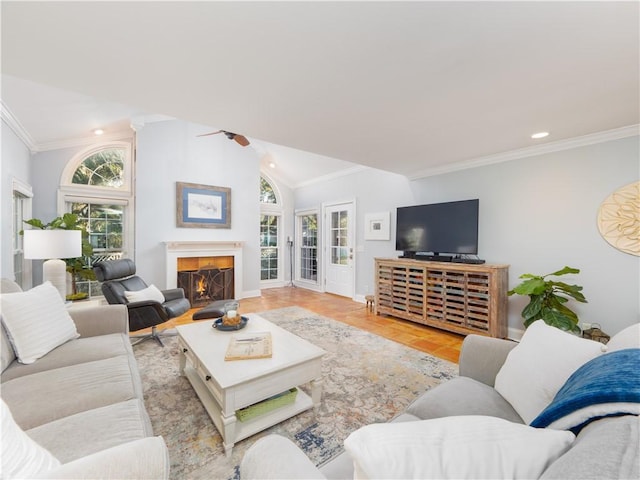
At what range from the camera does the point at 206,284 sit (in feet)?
16.2

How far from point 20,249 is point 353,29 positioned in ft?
15.1

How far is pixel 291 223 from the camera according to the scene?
22.8ft

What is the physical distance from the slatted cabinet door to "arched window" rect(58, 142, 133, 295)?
450 cm

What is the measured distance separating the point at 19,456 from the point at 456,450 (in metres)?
1.06

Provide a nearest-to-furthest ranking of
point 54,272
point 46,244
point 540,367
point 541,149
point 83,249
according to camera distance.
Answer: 1. point 540,367
2. point 46,244
3. point 54,272
4. point 541,149
5. point 83,249

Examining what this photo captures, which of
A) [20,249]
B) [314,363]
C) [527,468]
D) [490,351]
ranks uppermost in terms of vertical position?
[20,249]

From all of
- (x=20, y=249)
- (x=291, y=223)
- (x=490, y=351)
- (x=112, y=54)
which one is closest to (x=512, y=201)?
(x=490, y=351)

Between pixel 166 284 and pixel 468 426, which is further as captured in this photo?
pixel 166 284

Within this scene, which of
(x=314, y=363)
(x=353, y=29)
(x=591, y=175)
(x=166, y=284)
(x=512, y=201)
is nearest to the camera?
(x=353, y=29)

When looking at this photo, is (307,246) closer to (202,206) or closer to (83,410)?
(202,206)

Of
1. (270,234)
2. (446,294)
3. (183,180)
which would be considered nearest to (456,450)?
(446,294)

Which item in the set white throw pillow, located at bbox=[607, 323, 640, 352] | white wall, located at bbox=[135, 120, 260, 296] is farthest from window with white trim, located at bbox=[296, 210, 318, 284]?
white throw pillow, located at bbox=[607, 323, 640, 352]

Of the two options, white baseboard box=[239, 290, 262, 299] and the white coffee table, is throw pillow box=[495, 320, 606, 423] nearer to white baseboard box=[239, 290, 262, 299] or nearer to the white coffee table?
the white coffee table

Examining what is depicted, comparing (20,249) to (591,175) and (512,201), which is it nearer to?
(512,201)
